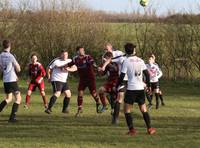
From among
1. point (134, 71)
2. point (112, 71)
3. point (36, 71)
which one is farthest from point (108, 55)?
point (36, 71)

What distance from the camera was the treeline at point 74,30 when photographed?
33531 millimetres

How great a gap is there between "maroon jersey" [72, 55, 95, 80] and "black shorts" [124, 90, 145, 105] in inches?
130

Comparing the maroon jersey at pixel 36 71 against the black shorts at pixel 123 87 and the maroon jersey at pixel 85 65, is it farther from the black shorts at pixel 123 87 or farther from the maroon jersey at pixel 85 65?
the black shorts at pixel 123 87

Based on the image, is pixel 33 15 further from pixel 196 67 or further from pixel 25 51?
pixel 196 67

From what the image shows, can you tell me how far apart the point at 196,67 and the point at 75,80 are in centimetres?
722

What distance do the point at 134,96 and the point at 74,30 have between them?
2383 cm

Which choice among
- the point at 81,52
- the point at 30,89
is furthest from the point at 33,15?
the point at 81,52

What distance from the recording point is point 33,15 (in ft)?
118

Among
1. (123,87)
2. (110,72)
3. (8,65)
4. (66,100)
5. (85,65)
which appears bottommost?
(66,100)

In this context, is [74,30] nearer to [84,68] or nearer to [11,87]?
[84,68]

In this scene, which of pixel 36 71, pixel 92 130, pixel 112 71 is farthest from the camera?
pixel 36 71

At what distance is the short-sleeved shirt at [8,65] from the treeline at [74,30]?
64.5 feet

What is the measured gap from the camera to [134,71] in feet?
39.8

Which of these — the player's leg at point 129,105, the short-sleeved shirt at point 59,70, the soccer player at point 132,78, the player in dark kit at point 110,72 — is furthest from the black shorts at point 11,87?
the player's leg at point 129,105
